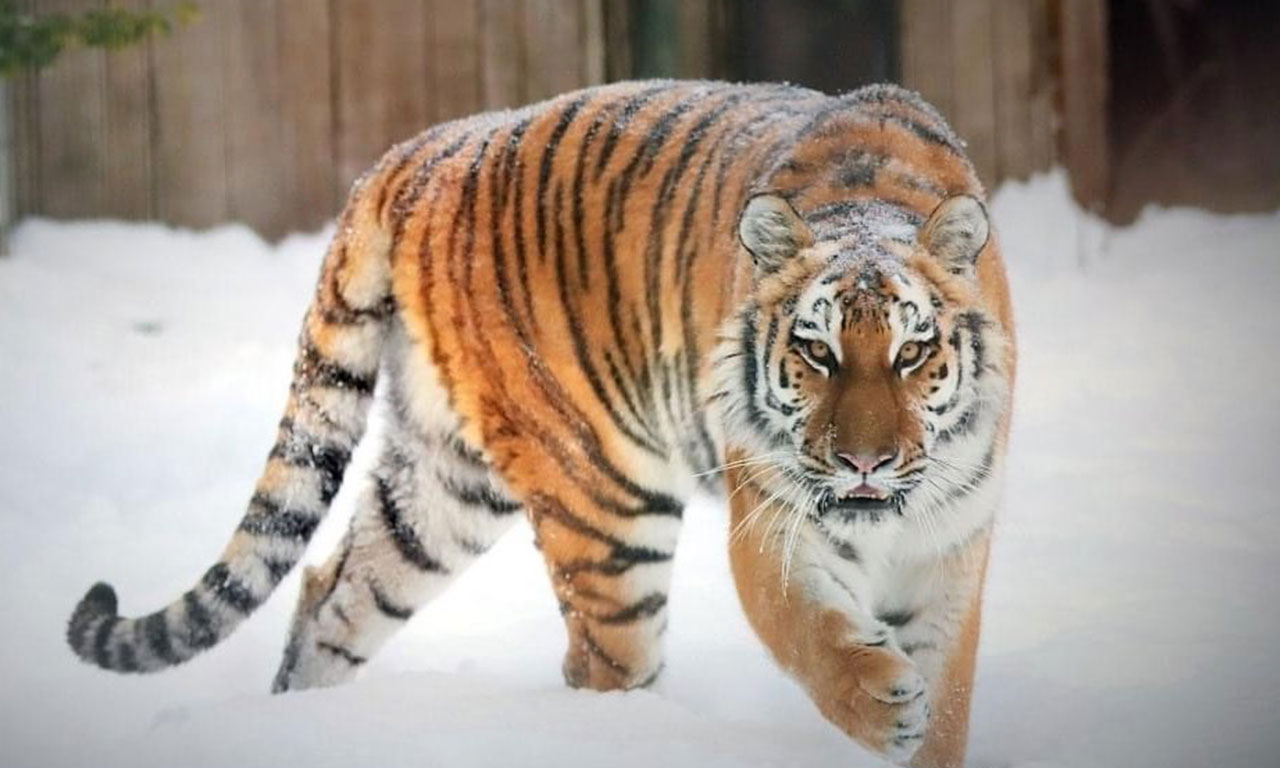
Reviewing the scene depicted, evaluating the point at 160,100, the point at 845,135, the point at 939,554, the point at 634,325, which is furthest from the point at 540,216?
the point at 160,100

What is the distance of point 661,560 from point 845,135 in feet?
1.66

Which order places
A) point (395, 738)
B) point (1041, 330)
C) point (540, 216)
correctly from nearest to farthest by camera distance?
point (395, 738) < point (540, 216) < point (1041, 330)

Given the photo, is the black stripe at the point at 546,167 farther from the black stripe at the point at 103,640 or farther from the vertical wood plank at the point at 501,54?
the vertical wood plank at the point at 501,54

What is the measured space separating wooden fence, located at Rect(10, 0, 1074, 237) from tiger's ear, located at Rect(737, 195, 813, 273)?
178 cm

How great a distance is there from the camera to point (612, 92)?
193 cm

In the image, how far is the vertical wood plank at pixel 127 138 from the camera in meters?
3.09

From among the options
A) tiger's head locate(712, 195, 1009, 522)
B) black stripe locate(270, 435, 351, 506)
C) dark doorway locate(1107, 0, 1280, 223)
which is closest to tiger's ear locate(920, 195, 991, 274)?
tiger's head locate(712, 195, 1009, 522)

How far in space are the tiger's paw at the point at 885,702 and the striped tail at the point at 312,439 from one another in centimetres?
65

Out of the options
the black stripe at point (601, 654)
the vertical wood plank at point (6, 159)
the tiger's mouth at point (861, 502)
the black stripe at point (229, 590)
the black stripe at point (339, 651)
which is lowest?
the black stripe at point (339, 651)

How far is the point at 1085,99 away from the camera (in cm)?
316

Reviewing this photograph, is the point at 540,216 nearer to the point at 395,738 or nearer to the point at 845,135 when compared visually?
the point at 845,135

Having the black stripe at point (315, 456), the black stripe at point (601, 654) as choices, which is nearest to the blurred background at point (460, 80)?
the black stripe at point (315, 456)

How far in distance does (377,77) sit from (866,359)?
2.00m

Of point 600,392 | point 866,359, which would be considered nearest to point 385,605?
point 600,392
